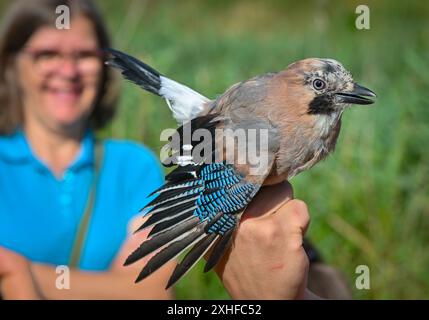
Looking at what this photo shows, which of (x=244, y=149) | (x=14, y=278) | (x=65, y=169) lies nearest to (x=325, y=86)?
(x=244, y=149)

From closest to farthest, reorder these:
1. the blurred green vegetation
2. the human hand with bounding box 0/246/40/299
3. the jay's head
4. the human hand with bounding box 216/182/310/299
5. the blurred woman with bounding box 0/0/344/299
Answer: the human hand with bounding box 216/182/310/299 → the jay's head → the human hand with bounding box 0/246/40/299 → the blurred woman with bounding box 0/0/344/299 → the blurred green vegetation

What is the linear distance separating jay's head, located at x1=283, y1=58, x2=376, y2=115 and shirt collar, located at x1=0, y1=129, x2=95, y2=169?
3.71 ft

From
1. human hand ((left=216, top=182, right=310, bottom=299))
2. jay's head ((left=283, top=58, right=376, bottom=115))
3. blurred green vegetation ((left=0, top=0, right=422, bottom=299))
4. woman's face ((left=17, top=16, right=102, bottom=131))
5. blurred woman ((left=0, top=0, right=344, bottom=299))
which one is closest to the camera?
human hand ((left=216, top=182, right=310, bottom=299))

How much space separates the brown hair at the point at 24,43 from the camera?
2.77 metres

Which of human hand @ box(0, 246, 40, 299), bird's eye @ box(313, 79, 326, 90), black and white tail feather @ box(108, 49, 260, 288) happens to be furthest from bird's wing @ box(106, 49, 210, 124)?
human hand @ box(0, 246, 40, 299)

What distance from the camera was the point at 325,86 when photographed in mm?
1953

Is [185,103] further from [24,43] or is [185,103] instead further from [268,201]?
[24,43]

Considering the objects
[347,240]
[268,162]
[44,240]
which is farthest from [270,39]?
[268,162]

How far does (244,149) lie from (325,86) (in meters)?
0.29

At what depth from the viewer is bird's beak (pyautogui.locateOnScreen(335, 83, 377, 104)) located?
76.5 inches

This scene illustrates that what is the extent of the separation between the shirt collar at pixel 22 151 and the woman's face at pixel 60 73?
10 cm

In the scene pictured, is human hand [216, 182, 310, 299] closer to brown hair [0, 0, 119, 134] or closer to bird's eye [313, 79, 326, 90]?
bird's eye [313, 79, 326, 90]

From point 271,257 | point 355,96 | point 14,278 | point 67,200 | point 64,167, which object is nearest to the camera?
point 271,257

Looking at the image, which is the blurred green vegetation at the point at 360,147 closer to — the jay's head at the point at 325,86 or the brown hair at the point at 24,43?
the brown hair at the point at 24,43
